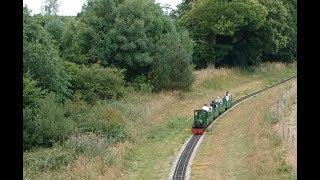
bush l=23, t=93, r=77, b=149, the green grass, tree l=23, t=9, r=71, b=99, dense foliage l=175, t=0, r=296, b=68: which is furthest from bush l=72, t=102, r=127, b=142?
dense foliage l=175, t=0, r=296, b=68

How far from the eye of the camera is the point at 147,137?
2512 centimetres

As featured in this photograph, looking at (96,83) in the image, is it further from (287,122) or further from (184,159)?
(287,122)

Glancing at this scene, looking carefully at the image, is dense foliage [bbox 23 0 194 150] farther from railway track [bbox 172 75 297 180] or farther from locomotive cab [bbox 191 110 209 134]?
locomotive cab [bbox 191 110 209 134]

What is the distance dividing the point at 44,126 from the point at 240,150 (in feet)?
32.0

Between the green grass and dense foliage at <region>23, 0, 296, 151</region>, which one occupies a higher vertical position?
dense foliage at <region>23, 0, 296, 151</region>

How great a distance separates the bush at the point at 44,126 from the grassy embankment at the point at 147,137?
3.21ft

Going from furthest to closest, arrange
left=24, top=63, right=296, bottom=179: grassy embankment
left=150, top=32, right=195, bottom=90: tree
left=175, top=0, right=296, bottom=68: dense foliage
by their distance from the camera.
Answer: left=175, top=0, right=296, bottom=68: dense foliage, left=150, top=32, right=195, bottom=90: tree, left=24, top=63, right=296, bottom=179: grassy embankment

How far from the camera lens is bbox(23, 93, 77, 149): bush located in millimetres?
22078

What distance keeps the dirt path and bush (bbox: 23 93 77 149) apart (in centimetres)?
697

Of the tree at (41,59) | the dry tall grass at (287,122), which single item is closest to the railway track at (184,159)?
the dry tall grass at (287,122)

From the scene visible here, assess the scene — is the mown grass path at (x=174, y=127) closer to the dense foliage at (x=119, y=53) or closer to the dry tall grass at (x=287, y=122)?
the dense foliage at (x=119, y=53)

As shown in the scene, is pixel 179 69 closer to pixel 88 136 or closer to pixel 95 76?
pixel 95 76

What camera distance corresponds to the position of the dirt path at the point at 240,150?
60.3 feet

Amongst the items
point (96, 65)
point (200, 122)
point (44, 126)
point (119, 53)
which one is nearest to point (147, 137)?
point (200, 122)
